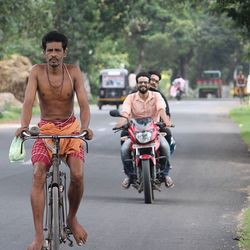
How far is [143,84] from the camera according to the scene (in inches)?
509

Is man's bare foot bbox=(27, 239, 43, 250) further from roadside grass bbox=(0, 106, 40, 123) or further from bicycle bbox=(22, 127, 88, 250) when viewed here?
roadside grass bbox=(0, 106, 40, 123)

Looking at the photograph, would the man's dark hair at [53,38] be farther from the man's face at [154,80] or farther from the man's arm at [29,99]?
the man's face at [154,80]

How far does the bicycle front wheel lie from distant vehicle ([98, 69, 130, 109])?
134 ft

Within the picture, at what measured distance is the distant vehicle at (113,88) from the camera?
49531mm

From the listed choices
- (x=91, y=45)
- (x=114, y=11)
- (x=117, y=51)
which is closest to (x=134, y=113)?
(x=114, y=11)

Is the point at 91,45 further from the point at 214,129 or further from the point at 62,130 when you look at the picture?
the point at 62,130

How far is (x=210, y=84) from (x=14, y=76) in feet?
115

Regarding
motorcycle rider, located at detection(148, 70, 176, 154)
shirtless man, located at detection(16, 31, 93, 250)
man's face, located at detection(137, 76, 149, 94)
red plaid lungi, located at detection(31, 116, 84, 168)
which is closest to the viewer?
red plaid lungi, located at detection(31, 116, 84, 168)

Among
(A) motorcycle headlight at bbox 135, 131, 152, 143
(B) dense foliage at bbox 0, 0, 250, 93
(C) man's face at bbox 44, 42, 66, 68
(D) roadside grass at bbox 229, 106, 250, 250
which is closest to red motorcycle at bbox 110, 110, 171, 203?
(A) motorcycle headlight at bbox 135, 131, 152, 143

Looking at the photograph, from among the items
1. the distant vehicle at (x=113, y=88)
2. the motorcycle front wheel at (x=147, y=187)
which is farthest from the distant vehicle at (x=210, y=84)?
the motorcycle front wheel at (x=147, y=187)

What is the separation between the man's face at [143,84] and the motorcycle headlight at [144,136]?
67cm

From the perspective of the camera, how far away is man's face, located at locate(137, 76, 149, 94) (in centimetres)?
1288

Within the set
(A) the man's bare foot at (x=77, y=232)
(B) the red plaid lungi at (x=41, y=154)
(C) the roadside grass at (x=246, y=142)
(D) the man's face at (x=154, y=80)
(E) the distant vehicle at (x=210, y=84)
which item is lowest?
(E) the distant vehicle at (x=210, y=84)

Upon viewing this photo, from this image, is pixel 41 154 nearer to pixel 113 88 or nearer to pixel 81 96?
pixel 81 96
